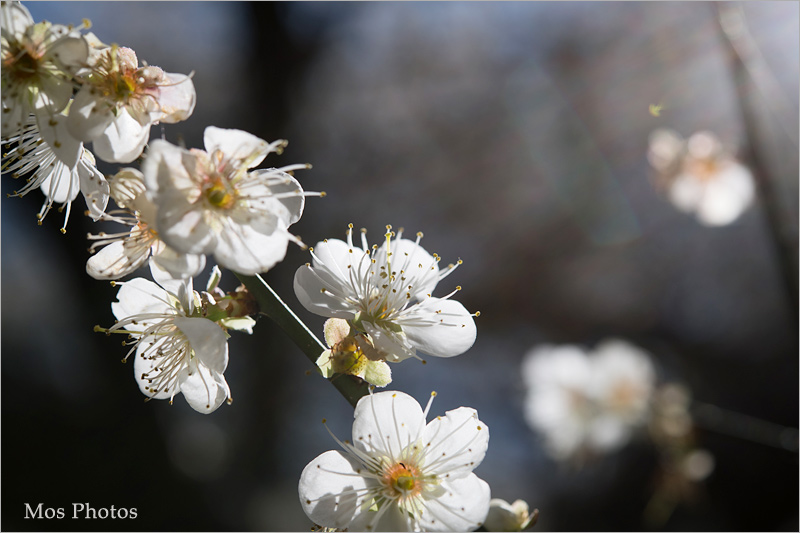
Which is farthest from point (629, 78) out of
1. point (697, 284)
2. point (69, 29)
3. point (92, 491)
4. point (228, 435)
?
point (92, 491)

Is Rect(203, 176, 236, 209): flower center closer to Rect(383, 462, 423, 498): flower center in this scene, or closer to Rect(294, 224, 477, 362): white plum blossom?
Rect(294, 224, 477, 362): white plum blossom

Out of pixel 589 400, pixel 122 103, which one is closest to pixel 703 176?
pixel 589 400

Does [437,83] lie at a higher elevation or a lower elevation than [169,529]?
higher

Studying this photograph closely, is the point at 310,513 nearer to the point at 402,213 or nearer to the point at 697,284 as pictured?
the point at 402,213

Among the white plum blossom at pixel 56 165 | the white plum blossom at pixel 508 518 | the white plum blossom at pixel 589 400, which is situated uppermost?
the white plum blossom at pixel 589 400

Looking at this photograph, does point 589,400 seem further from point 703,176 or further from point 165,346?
point 165,346

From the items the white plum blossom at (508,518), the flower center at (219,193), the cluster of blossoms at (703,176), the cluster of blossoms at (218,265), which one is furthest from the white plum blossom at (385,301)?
the cluster of blossoms at (703,176)

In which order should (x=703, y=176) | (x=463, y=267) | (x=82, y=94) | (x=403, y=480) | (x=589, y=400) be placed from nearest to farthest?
(x=82, y=94) < (x=403, y=480) < (x=589, y=400) < (x=703, y=176) < (x=463, y=267)

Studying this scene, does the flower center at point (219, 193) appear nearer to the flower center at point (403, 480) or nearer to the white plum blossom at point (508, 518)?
the flower center at point (403, 480)
